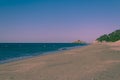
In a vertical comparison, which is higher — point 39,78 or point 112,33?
point 112,33

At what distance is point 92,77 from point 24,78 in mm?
4043

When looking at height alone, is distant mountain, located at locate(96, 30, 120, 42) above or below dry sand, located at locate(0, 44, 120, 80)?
above

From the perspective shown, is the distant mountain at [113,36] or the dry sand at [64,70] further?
the distant mountain at [113,36]

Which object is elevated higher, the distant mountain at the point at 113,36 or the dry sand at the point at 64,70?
the distant mountain at the point at 113,36

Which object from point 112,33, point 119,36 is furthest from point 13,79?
point 112,33

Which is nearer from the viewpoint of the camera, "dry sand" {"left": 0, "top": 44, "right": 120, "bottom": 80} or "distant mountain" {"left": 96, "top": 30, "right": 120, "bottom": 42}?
"dry sand" {"left": 0, "top": 44, "right": 120, "bottom": 80}

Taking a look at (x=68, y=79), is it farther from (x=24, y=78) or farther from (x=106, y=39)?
(x=106, y=39)

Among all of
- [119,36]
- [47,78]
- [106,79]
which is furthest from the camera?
[119,36]

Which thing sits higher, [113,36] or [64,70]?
[113,36]

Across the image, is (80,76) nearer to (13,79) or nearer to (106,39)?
(13,79)

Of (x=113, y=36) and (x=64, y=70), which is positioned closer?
(x=64, y=70)

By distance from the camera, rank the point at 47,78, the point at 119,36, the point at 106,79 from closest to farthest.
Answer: the point at 106,79 → the point at 47,78 → the point at 119,36

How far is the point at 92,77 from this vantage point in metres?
14.5

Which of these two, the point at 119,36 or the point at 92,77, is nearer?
the point at 92,77
